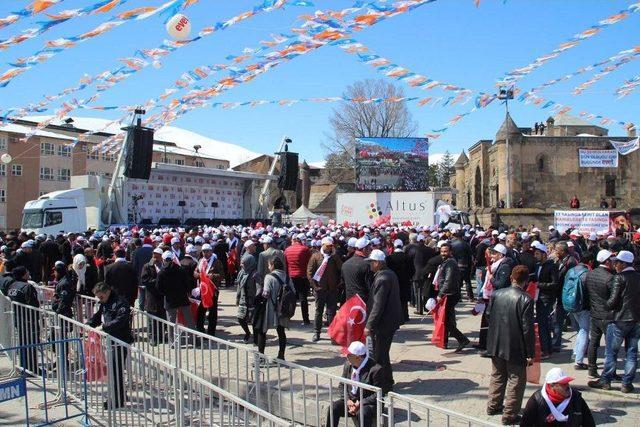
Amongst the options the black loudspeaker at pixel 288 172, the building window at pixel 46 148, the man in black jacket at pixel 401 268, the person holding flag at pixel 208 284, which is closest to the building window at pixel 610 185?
the black loudspeaker at pixel 288 172

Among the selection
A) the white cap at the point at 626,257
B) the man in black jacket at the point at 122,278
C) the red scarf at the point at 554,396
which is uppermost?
the white cap at the point at 626,257

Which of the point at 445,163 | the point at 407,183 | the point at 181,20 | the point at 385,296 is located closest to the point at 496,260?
the point at 385,296

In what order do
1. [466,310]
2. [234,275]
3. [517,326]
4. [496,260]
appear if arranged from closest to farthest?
[517,326], [496,260], [466,310], [234,275]

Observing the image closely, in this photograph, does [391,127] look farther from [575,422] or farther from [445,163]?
[575,422]

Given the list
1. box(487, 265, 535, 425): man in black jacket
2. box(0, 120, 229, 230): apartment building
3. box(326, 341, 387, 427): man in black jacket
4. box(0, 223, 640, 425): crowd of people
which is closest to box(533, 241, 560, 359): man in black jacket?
box(0, 223, 640, 425): crowd of people

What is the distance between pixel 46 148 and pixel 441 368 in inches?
1862

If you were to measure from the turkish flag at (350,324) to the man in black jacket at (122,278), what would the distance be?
4.14 m

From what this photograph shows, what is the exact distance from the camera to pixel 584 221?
2008 cm

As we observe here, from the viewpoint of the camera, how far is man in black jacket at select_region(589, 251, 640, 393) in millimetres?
6695

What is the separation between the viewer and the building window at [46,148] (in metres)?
47.4

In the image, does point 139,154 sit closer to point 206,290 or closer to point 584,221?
point 206,290

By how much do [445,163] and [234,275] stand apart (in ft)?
210

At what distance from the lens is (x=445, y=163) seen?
77875mm

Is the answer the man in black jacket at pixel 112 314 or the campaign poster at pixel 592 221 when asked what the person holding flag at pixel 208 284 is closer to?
the man in black jacket at pixel 112 314
